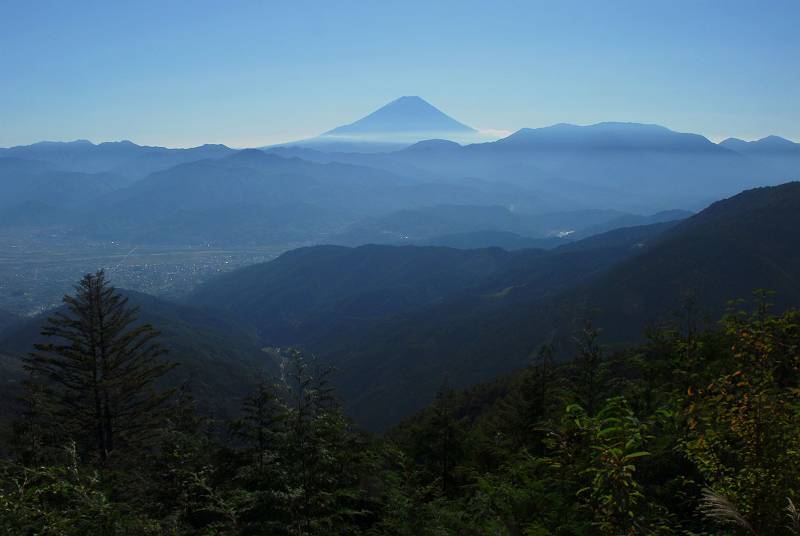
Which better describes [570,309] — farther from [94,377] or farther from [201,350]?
[94,377]

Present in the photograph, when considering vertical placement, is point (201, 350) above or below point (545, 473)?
below

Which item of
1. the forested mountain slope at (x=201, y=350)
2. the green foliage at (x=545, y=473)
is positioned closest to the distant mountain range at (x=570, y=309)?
the forested mountain slope at (x=201, y=350)

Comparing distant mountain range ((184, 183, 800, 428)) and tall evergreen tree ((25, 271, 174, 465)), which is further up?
tall evergreen tree ((25, 271, 174, 465))

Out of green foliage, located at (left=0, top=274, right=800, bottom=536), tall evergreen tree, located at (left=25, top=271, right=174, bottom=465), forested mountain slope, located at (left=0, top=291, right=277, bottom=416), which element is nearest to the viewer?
green foliage, located at (left=0, top=274, right=800, bottom=536)

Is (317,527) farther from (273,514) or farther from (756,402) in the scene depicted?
(756,402)

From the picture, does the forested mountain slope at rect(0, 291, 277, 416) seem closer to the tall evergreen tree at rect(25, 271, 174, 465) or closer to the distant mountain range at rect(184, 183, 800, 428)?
the distant mountain range at rect(184, 183, 800, 428)

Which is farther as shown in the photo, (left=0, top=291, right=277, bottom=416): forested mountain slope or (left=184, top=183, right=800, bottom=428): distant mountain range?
(left=184, top=183, right=800, bottom=428): distant mountain range

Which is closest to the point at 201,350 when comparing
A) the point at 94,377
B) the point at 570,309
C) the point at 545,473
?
the point at 570,309

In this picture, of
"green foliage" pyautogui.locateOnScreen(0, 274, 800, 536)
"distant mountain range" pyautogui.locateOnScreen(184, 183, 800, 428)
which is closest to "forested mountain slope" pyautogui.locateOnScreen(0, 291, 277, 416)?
"distant mountain range" pyautogui.locateOnScreen(184, 183, 800, 428)

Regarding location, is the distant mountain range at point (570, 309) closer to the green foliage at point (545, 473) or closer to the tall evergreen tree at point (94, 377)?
the tall evergreen tree at point (94, 377)

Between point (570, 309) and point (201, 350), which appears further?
point (201, 350)

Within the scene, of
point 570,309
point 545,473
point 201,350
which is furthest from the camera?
point 201,350
